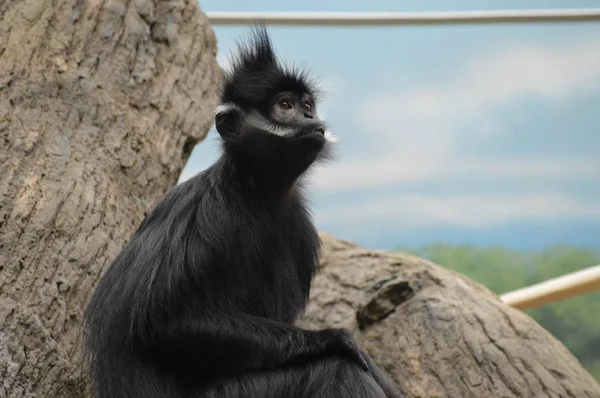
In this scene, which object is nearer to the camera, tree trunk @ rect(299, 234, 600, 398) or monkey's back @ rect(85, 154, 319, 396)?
monkey's back @ rect(85, 154, 319, 396)

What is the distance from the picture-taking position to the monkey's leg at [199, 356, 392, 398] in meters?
3.58

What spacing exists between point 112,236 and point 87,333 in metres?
0.92

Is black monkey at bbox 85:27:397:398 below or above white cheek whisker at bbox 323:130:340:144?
below

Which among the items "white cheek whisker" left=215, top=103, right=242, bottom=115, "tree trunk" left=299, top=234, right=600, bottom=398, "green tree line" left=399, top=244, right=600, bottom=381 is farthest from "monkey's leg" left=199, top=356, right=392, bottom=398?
"green tree line" left=399, top=244, right=600, bottom=381

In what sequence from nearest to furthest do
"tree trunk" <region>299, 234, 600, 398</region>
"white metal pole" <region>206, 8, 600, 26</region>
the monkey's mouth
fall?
the monkey's mouth, "tree trunk" <region>299, 234, 600, 398</region>, "white metal pole" <region>206, 8, 600, 26</region>

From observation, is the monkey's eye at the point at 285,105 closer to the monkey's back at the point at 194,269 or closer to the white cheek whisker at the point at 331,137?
the white cheek whisker at the point at 331,137

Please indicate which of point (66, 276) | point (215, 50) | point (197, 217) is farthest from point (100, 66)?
point (197, 217)

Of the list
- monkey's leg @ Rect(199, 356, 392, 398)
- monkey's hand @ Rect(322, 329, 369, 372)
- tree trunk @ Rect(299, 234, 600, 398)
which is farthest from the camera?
tree trunk @ Rect(299, 234, 600, 398)

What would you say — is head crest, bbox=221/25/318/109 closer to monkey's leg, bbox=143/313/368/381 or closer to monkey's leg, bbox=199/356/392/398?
monkey's leg, bbox=143/313/368/381

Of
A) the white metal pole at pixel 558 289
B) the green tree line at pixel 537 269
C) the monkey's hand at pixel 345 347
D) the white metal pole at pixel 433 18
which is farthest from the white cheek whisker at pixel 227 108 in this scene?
the green tree line at pixel 537 269

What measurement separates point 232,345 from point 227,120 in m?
1.18

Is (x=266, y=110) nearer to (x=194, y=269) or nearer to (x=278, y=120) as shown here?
(x=278, y=120)

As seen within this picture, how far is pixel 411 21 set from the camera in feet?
25.0

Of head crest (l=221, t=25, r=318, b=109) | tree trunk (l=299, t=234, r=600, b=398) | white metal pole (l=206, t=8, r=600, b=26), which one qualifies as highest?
white metal pole (l=206, t=8, r=600, b=26)
